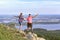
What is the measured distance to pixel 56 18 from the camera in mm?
95438

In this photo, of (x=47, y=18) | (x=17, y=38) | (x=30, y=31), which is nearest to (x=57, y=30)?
(x=47, y=18)

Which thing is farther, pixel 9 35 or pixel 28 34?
pixel 28 34

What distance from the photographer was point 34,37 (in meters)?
20.3

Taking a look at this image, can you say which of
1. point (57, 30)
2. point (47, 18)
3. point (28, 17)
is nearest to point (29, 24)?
point (28, 17)

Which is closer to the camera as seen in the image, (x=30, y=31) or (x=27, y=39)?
(x=27, y=39)

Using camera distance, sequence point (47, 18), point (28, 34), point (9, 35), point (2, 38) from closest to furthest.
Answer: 1. point (2, 38)
2. point (9, 35)
3. point (28, 34)
4. point (47, 18)

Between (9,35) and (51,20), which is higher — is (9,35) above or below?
above

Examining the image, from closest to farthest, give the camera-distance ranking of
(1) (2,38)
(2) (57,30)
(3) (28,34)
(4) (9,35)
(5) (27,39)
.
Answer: (1) (2,38) < (4) (9,35) < (5) (27,39) < (3) (28,34) < (2) (57,30)

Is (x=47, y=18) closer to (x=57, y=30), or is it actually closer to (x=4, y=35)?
(x=57, y=30)

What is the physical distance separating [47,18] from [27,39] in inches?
2864

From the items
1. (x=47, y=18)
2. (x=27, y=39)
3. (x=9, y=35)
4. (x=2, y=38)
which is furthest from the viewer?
(x=47, y=18)

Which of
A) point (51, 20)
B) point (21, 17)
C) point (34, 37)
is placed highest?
point (21, 17)

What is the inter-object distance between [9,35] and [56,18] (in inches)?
3140

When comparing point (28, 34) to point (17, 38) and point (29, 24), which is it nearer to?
point (29, 24)
